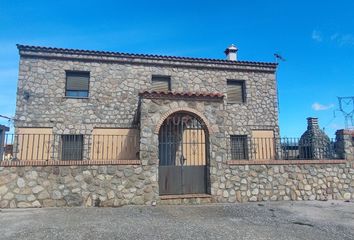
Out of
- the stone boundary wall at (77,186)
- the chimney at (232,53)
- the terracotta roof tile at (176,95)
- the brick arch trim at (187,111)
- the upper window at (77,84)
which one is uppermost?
the chimney at (232,53)

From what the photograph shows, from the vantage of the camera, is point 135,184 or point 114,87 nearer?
point 135,184

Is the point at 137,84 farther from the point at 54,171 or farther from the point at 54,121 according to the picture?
the point at 54,171

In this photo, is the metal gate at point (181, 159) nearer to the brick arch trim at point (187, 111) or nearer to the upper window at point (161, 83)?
the brick arch trim at point (187, 111)

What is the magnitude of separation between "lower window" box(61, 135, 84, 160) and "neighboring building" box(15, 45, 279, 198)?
4 cm

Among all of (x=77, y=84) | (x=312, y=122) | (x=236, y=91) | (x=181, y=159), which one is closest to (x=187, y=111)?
A: (x=181, y=159)

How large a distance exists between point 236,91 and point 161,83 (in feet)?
13.0

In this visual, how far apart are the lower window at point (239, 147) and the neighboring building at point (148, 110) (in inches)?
1.9

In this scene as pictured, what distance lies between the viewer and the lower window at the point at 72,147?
12148 mm

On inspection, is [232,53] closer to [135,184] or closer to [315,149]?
[315,149]

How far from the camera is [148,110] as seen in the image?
9273 mm

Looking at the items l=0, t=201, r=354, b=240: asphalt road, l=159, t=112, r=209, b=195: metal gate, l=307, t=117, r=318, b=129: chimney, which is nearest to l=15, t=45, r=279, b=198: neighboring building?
l=159, t=112, r=209, b=195: metal gate

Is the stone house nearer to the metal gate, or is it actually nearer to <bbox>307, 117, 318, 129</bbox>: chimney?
the metal gate

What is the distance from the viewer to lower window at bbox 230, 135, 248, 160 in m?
13.8

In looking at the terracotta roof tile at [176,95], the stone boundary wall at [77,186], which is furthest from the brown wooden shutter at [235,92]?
the stone boundary wall at [77,186]
